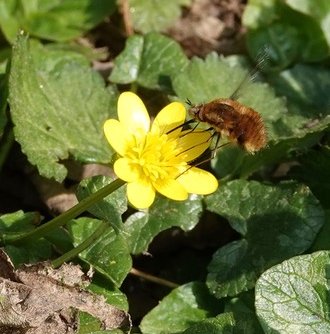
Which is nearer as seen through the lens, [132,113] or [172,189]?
[172,189]

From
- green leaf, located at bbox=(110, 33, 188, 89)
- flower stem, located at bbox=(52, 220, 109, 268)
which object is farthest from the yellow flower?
green leaf, located at bbox=(110, 33, 188, 89)

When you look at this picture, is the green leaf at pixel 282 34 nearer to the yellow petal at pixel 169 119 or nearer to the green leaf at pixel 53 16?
the green leaf at pixel 53 16

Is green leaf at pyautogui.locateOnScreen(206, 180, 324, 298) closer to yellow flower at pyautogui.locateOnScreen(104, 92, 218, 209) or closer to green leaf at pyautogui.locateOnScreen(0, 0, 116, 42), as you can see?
yellow flower at pyautogui.locateOnScreen(104, 92, 218, 209)

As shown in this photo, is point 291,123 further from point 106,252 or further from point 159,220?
point 106,252

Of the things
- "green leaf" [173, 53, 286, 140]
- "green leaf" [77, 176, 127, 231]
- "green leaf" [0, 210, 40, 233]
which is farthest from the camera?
"green leaf" [173, 53, 286, 140]

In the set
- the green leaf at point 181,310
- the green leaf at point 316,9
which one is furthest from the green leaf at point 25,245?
the green leaf at point 316,9

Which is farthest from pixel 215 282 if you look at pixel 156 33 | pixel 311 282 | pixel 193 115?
pixel 156 33

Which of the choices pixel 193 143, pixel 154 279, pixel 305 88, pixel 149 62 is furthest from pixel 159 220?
pixel 305 88
